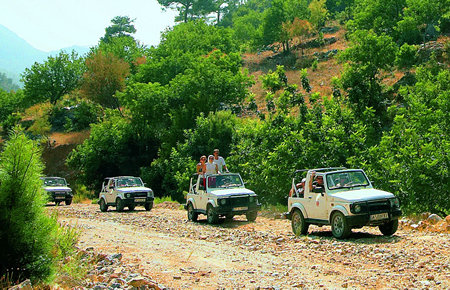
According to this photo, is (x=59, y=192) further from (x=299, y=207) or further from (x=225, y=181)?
(x=299, y=207)

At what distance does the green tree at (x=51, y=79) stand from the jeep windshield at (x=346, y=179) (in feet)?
221

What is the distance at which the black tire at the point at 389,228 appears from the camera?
12.5 m

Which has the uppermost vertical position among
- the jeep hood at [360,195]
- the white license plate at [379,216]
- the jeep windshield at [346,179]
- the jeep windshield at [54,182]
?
the jeep windshield at [54,182]

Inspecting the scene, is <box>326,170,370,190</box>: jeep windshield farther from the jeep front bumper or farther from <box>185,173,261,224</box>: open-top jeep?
<box>185,173,261,224</box>: open-top jeep

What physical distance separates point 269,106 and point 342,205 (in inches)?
595

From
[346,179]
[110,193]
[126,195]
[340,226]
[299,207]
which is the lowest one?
[340,226]

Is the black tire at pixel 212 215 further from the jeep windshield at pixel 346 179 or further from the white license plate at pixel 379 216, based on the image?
the white license plate at pixel 379 216

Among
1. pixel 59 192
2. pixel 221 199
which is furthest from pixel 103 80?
pixel 221 199

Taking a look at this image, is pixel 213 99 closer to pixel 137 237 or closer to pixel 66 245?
pixel 137 237

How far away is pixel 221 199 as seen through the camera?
55.6ft

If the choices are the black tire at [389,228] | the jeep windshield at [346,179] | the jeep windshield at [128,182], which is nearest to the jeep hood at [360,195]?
the jeep windshield at [346,179]

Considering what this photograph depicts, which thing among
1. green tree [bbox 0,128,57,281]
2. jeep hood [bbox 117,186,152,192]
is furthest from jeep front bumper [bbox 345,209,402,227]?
jeep hood [bbox 117,186,152,192]

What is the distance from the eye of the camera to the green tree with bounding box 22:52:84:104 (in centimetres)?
7331

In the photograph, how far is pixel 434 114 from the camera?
19.6 meters
